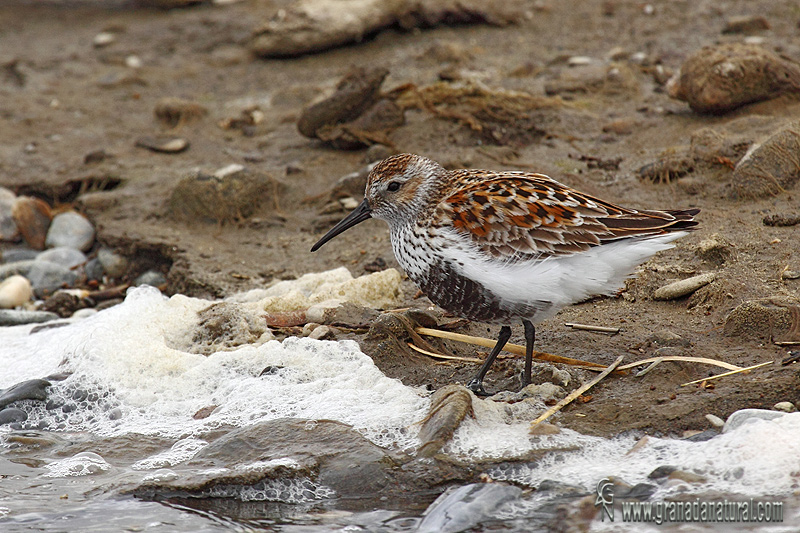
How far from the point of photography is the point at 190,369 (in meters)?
5.88

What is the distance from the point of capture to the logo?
161 inches

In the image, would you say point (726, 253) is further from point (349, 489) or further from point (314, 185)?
point (314, 185)

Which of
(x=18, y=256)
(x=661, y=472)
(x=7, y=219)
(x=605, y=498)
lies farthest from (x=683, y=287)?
(x=7, y=219)

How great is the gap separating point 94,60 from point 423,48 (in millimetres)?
4999

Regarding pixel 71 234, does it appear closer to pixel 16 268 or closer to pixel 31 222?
pixel 31 222

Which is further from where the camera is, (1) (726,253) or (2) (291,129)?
(2) (291,129)

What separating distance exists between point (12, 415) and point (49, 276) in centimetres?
A: 279

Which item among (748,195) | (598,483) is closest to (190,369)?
(598,483)

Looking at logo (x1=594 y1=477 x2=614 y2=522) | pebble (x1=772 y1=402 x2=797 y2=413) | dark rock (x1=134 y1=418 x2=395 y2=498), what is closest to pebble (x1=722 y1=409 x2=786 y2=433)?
pebble (x1=772 y1=402 x2=797 y2=413)

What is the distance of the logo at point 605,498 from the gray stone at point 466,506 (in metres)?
0.40

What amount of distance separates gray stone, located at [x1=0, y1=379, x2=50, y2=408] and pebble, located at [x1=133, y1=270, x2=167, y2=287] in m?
2.08

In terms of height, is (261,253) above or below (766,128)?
below

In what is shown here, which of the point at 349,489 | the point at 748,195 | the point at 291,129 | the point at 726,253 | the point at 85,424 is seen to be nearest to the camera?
the point at 349,489

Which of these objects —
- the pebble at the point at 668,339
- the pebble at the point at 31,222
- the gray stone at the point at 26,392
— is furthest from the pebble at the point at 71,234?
the pebble at the point at 668,339
